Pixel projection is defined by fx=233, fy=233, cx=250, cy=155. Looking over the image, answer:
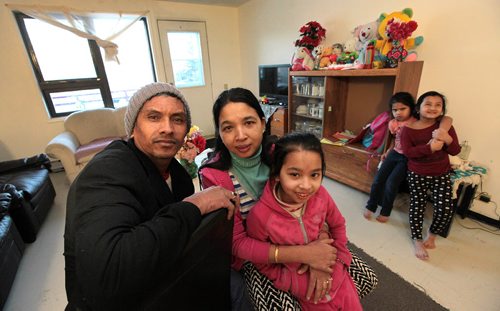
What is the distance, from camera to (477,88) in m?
1.85

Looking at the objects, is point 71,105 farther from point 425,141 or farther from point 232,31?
point 425,141

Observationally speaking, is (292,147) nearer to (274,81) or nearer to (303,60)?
(303,60)

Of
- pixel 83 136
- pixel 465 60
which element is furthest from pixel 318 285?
pixel 83 136

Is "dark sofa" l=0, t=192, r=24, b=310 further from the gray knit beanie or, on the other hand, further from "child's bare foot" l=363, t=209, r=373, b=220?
"child's bare foot" l=363, t=209, r=373, b=220

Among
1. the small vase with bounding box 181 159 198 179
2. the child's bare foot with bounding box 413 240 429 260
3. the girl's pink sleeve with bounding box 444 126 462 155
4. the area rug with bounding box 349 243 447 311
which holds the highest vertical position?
the girl's pink sleeve with bounding box 444 126 462 155

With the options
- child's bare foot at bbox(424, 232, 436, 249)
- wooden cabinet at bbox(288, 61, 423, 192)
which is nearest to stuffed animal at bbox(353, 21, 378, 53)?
wooden cabinet at bbox(288, 61, 423, 192)

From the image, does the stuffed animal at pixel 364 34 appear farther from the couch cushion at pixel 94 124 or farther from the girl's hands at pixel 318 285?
the couch cushion at pixel 94 124

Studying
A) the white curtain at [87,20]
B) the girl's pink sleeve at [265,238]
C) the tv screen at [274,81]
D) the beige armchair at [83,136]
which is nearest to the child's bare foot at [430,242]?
the girl's pink sleeve at [265,238]

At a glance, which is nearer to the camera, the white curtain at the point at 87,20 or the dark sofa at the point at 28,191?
the dark sofa at the point at 28,191

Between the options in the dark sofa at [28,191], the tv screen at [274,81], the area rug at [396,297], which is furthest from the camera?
the tv screen at [274,81]

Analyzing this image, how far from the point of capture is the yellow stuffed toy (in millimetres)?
1975

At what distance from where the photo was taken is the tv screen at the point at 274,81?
3414 mm

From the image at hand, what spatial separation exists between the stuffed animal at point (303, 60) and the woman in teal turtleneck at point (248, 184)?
2.15m

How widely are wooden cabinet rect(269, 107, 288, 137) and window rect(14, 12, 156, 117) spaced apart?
7.60ft
